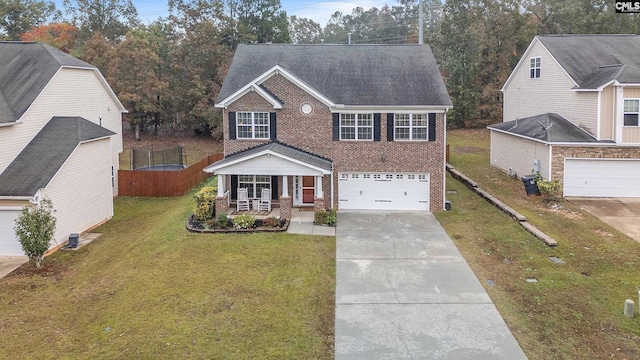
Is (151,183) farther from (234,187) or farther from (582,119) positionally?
(582,119)

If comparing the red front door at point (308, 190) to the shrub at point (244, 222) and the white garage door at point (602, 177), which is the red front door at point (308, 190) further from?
the white garage door at point (602, 177)

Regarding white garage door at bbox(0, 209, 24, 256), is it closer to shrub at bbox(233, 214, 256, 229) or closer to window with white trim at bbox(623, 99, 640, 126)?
shrub at bbox(233, 214, 256, 229)

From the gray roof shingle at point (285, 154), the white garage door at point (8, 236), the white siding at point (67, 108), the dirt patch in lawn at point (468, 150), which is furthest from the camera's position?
the dirt patch in lawn at point (468, 150)

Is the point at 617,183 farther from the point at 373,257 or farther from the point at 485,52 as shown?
the point at 485,52

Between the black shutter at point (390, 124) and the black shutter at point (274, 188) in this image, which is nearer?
the black shutter at point (390, 124)

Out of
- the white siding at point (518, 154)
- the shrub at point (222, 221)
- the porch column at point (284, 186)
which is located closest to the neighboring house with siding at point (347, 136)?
the porch column at point (284, 186)

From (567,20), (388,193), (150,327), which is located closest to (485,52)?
(567,20)
